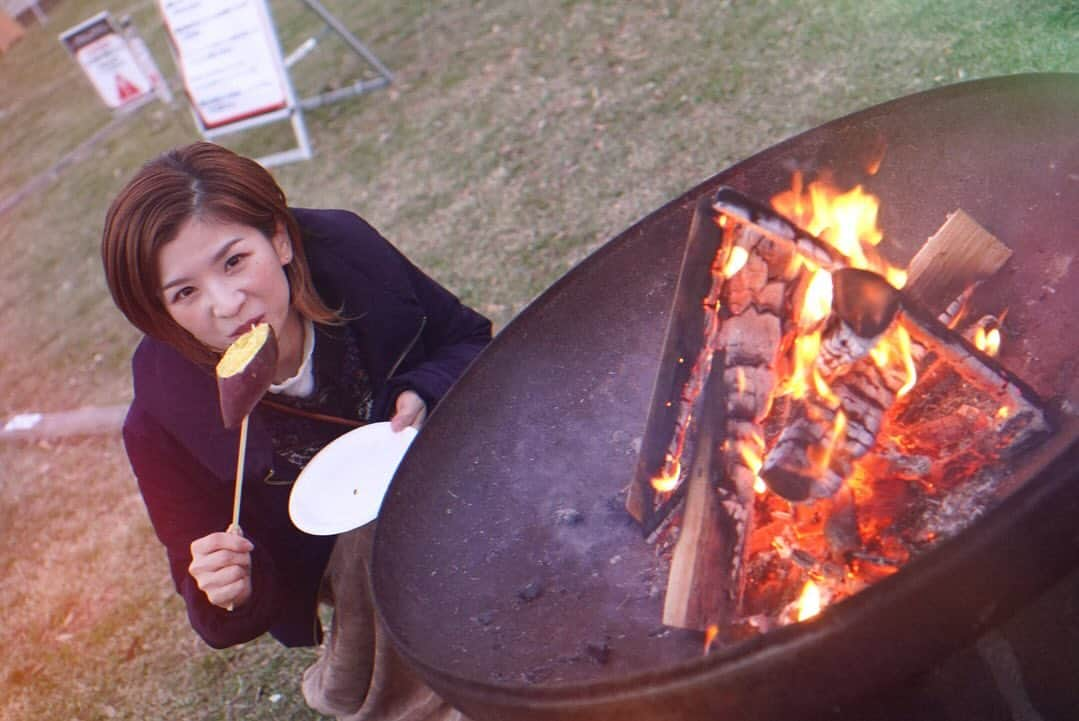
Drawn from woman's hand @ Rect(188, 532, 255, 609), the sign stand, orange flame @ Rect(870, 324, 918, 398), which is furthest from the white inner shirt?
the sign stand

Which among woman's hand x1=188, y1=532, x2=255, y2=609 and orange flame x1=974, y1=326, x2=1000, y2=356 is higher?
orange flame x1=974, y1=326, x2=1000, y2=356

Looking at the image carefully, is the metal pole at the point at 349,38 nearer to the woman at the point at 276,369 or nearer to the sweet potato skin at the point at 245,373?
the woman at the point at 276,369

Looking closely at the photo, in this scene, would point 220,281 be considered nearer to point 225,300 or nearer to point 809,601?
point 225,300

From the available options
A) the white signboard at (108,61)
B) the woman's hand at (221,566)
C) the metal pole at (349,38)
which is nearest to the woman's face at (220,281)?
the woman's hand at (221,566)

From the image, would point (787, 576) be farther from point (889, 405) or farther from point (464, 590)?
point (464, 590)

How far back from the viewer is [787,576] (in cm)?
163

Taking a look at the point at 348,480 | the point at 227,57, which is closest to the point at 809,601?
the point at 348,480

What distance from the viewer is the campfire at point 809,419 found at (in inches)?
61.0

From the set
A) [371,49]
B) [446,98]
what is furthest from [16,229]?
[446,98]

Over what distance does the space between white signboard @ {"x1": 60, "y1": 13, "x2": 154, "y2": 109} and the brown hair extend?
5725 millimetres

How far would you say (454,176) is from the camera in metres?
5.37

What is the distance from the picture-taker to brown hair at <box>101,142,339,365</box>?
1966 millimetres

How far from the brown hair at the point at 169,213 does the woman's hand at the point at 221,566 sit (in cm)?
47

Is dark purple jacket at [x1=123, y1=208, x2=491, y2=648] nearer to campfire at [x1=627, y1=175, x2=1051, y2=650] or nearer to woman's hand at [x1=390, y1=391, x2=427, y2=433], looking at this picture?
Result: woman's hand at [x1=390, y1=391, x2=427, y2=433]
